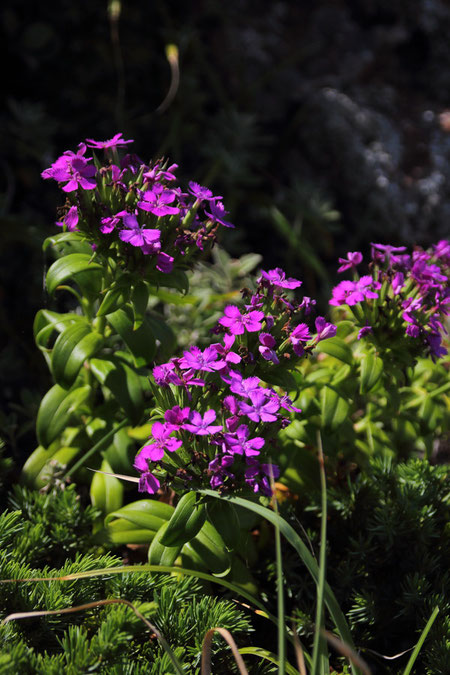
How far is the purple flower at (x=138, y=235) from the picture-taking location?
201cm

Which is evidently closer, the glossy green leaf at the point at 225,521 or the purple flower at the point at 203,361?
the purple flower at the point at 203,361

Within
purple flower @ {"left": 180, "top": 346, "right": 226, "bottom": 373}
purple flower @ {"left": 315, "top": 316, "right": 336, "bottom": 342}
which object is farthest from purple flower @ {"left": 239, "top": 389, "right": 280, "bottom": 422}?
purple flower @ {"left": 315, "top": 316, "right": 336, "bottom": 342}

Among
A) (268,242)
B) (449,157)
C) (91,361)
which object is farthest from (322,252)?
(91,361)

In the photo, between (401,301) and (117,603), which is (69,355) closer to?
(117,603)

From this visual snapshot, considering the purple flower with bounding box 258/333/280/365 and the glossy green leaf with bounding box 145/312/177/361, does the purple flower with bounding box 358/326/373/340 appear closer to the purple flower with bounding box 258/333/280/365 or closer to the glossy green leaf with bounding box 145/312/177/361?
the purple flower with bounding box 258/333/280/365

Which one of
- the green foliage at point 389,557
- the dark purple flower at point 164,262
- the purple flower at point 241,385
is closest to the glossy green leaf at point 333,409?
the green foliage at point 389,557

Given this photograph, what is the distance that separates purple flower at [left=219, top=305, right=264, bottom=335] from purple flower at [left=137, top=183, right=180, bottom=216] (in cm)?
40

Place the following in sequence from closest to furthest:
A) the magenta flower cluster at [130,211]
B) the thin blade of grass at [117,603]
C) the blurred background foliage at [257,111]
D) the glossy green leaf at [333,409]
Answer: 1. the thin blade of grass at [117,603]
2. the magenta flower cluster at [130,211]
3. the glossy green leaf at [333,409]
4. the blurred background foliage at [257,111]

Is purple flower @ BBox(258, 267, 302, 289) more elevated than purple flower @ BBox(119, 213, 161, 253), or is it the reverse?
purple flower @ BBox(119, 213, 161, 253)

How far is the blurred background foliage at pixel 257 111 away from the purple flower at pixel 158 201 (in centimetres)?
199

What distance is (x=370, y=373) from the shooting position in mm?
2410

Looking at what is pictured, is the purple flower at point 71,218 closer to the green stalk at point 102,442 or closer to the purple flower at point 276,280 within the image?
the purple flower at point 276,280

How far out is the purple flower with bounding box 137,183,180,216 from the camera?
205 cm

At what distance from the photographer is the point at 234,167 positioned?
4.37m
